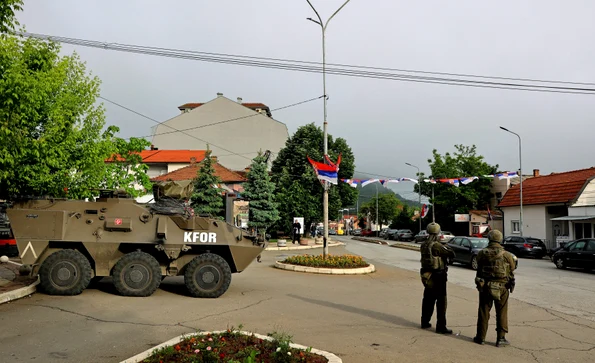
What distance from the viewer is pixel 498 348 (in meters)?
6.80

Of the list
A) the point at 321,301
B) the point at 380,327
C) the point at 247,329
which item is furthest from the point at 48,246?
the point at 380,327

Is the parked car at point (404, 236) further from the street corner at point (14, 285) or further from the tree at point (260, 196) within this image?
the street corner at point (14, 285)

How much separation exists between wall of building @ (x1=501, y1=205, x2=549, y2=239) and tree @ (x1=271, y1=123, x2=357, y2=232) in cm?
1419

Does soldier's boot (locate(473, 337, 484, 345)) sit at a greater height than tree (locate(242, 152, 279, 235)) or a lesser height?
lesser

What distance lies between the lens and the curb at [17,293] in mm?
9300

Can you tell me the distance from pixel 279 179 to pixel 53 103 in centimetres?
3008

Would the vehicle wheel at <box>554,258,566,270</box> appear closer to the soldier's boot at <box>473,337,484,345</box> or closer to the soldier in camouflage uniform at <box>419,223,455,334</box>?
the soldier in camouflage uniform at <box>419,223,455,334</box>

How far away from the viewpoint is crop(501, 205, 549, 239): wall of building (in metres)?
34.7

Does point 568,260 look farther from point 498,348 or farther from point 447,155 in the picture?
point 447,155

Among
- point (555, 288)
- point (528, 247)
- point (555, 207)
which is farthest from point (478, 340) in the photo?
point (555, 207)

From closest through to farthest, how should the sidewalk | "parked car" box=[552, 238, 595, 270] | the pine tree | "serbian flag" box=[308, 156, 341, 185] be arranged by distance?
the sidewalk, "serbian flag" box=[308, 156, 341, 185], "parked car" box=[552, 238, 595, 270], the pine tree

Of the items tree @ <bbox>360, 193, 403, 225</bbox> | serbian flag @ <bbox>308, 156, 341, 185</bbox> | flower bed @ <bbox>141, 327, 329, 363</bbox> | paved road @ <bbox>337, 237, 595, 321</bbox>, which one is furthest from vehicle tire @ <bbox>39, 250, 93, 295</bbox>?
tree @ <bbox>360, 193, 403, 225</bbox>

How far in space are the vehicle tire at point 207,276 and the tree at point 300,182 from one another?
1095 inches

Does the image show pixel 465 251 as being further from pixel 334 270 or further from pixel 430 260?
pixel 430 260
